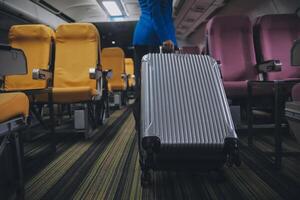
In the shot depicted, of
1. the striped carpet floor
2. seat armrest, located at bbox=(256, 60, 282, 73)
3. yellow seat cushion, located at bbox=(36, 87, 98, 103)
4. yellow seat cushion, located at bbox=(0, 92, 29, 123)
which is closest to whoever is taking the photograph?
yellow seat cushion, located at bbox=(0, 92, 29, 123)

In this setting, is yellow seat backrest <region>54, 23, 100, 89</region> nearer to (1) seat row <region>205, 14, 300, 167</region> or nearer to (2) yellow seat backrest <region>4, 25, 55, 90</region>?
(2) yellow seat backrest <region>4, 25, 55, 90</region>

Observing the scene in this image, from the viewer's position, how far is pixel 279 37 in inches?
131

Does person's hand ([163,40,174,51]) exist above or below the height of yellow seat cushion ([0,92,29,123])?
above

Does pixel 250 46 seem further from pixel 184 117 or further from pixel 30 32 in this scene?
pixel 30 32

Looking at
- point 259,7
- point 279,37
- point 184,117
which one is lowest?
point 184,117

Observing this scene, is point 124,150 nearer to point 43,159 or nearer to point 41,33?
point 43,159

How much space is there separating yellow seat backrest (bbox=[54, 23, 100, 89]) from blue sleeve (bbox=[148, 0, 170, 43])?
161 centimetres

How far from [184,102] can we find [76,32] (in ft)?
7.90

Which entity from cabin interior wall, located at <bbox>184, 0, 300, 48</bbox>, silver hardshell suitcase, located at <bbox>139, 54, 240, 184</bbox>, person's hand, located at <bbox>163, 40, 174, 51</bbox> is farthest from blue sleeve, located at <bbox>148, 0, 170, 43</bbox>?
cabin interior wall, located at <bbox>184, 0, 300, 48</bbox>

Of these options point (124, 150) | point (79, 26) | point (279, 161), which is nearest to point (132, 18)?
point (79, 26)

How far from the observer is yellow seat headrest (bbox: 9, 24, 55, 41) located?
344 cm

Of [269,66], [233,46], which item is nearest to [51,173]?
[269,66]

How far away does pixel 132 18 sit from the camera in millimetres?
10531

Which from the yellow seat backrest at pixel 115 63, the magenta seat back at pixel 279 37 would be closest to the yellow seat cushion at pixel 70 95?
the magenta seat back at pixel 279 37
